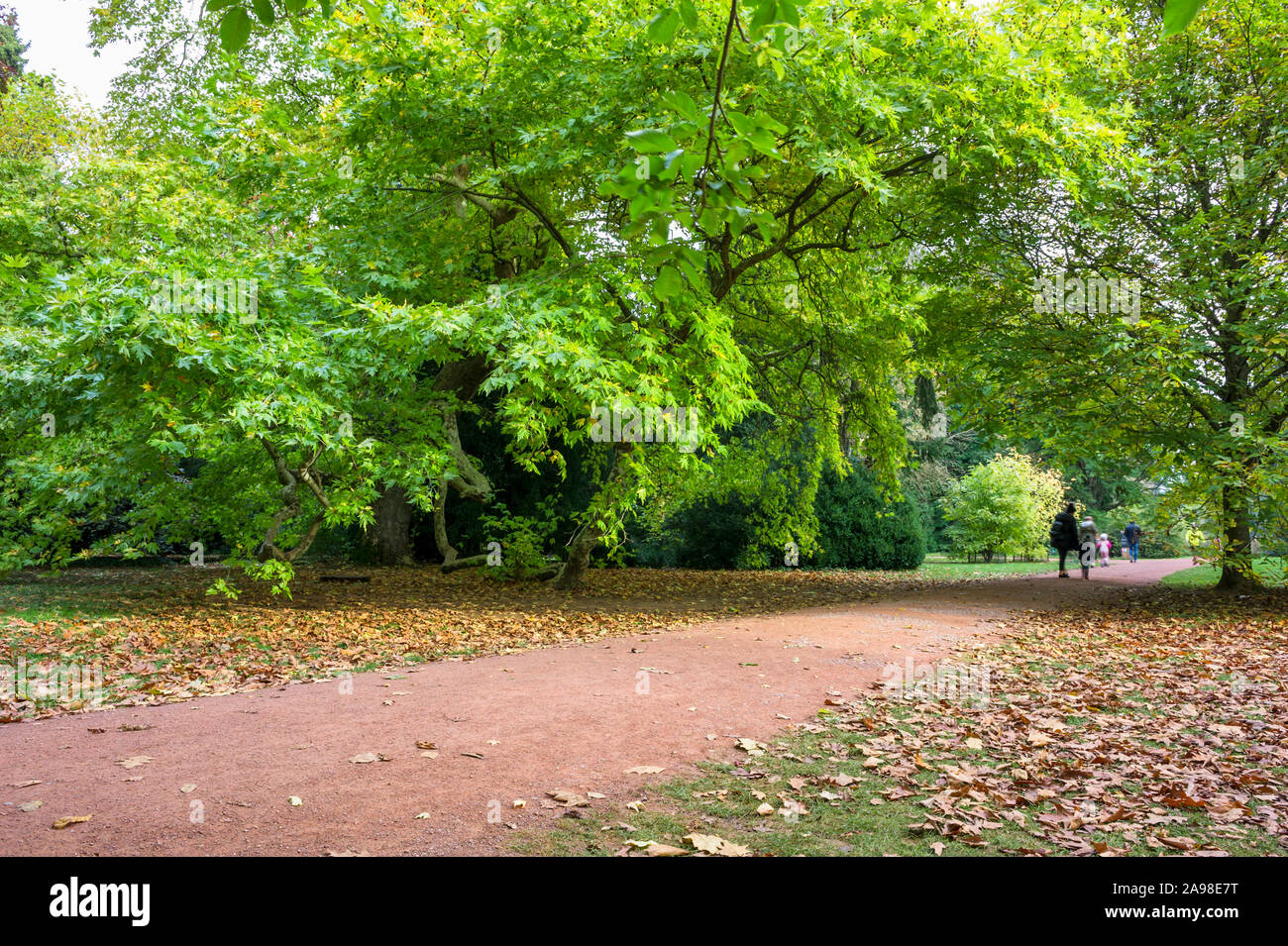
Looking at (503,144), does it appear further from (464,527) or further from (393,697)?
(464,527)

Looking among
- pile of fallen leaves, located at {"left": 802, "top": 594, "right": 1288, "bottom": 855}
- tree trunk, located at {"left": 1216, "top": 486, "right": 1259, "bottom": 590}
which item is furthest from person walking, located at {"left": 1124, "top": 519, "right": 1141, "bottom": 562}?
pile of fallen leaves, located at {"left": 802, "top": 594, "right": 1288, "bottom": 855}

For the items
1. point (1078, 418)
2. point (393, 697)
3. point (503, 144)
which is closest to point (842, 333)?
point (1078, 418)

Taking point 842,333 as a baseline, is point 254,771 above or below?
below

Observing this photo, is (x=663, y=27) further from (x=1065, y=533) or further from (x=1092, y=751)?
(x=1065, y=533)

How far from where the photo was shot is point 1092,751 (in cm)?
495

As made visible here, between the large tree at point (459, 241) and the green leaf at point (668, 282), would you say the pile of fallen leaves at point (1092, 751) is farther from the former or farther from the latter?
the large tree at point (459, 241)

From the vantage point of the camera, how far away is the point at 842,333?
15.1 m

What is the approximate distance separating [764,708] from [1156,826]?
8.70 ft

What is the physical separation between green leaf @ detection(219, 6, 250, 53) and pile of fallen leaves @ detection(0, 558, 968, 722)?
5150mm
